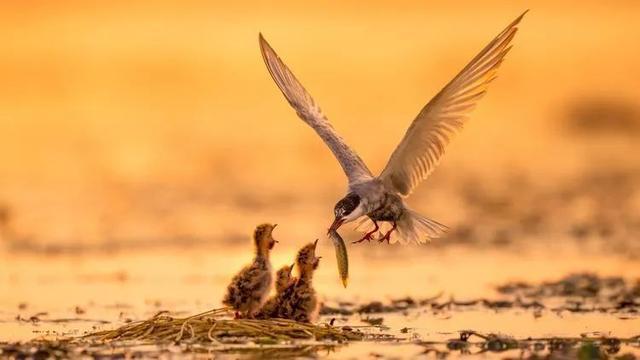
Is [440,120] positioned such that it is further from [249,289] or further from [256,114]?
[256,114]

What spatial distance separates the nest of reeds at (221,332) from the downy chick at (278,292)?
0.54m

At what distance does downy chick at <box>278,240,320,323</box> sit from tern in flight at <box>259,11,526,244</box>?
1.14 ft

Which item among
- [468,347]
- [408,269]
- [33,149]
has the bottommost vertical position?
[468,347]

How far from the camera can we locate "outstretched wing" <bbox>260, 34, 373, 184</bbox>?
574 inches

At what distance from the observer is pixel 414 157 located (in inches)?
555

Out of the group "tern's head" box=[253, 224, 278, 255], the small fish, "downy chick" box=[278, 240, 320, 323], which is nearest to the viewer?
"downy chick" box=[278, 240, 320, 323]

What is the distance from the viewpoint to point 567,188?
21062 mm

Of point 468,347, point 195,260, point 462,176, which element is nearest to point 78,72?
point 462,176

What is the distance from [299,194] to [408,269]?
4622 millimetres

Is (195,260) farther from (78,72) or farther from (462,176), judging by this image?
(78,72)

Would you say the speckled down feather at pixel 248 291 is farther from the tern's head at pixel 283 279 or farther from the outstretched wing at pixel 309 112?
the outstretched wing at pixel 309 112

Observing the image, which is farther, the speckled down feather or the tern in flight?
the tern in flight

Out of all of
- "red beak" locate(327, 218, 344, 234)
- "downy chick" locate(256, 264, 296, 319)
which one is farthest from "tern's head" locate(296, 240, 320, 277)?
"red beak" locate(327, 218, 344, 234)

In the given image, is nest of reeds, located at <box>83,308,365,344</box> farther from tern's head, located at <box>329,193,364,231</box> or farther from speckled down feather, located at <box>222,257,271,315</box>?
tern's head, located at <box>329,193,364,231</box>
